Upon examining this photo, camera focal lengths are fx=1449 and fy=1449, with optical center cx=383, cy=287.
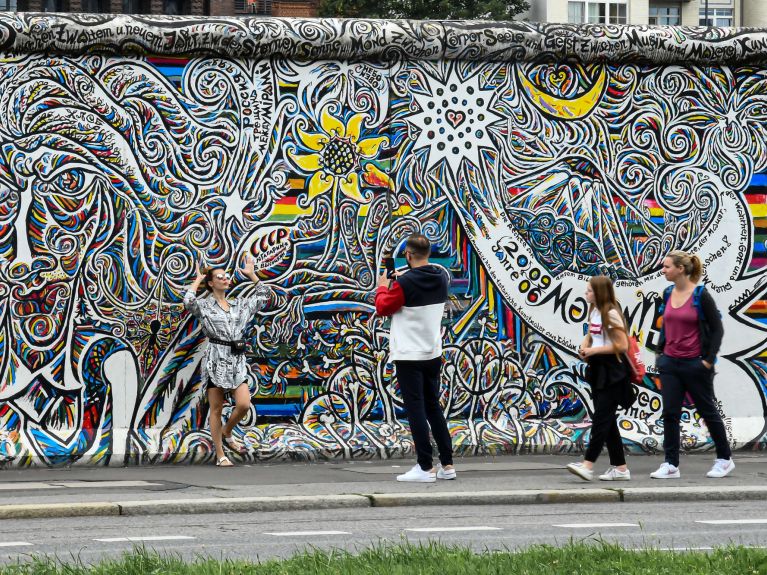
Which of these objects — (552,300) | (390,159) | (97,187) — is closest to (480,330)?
(552,300)

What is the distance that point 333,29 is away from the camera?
12.6 metres

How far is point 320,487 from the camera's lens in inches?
416

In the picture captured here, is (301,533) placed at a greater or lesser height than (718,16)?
lesser

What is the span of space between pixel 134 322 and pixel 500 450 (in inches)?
135

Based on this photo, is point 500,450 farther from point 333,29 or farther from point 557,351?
point 333,29

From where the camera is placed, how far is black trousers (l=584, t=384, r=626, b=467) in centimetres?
1130

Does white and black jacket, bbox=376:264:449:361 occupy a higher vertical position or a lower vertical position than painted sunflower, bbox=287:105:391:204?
lower

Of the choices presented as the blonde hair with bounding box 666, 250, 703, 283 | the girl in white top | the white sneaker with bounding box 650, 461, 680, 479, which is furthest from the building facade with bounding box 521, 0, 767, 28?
the white sneaker with bounding box 650, 461, 680, 479

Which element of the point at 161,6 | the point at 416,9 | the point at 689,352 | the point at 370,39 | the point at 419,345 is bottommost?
the point at 689,352

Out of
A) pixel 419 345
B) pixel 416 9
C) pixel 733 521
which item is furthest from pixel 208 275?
pixel 416 9

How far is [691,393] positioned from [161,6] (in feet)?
165

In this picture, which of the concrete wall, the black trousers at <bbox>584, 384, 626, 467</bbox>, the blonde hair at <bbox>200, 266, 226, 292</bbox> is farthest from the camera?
the concrete wall

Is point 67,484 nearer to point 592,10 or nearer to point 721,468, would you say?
point 721,468

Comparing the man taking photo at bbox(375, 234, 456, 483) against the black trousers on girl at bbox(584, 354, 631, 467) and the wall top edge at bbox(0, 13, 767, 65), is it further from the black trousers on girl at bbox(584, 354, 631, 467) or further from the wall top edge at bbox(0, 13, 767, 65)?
the wall top edge at bbox(0, 13, 767, 65)
